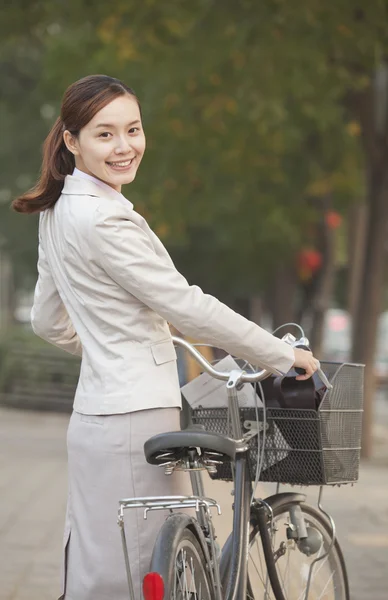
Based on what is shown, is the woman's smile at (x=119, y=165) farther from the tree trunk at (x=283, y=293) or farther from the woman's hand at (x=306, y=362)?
the tree trunk at (x=283, y=293)

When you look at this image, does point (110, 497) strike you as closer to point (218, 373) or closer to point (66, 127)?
point (218, 373)

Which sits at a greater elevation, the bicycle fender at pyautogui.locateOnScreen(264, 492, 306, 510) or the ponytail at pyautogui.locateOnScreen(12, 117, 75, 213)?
the ponytail at pyautogui.locateOnScreen(12, 117, 75, 213)

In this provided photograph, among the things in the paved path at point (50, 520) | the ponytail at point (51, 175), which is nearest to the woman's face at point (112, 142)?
the ponytail at point (51, 175)

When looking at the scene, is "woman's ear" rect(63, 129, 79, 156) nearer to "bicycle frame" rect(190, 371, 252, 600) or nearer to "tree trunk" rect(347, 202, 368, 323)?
"bicycle frame" rect(190, 371, 252, 600)

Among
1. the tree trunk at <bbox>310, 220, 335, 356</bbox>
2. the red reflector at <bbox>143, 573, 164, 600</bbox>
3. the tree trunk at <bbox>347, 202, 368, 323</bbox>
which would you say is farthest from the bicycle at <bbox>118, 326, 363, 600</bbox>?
the tree trunk at <bbox>310, 220, 335, 356</bbox>

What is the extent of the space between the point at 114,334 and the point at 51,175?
1.72 ft

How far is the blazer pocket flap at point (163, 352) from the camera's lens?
3.67 metres

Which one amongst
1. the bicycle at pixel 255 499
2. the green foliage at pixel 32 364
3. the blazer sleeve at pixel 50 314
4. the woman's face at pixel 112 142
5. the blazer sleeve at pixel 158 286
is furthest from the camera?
the green foliage at pixel 32 364

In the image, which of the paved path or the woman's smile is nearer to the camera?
the woman's smile

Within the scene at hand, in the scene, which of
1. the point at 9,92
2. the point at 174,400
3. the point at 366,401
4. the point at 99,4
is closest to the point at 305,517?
the point at 174,400

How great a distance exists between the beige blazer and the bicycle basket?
12.3 inches

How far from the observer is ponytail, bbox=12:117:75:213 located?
3869 millimetres

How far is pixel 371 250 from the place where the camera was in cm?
1652

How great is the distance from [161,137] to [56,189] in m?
13.0
